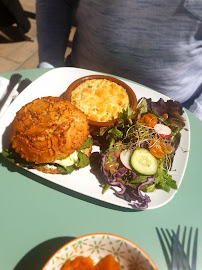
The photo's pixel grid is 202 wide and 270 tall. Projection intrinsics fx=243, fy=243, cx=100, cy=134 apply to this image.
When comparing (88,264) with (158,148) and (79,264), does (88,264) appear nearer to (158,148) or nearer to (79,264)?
(79,264)

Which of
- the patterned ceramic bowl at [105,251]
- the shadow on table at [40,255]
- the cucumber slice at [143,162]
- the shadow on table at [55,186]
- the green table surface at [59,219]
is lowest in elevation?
the shadow on table at [40,255]

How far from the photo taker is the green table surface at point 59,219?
129 cm

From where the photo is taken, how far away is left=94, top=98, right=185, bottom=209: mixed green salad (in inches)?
60.8

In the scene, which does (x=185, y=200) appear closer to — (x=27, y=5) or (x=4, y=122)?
(x=4, y=122)

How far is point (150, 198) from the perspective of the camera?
1516 millimetres

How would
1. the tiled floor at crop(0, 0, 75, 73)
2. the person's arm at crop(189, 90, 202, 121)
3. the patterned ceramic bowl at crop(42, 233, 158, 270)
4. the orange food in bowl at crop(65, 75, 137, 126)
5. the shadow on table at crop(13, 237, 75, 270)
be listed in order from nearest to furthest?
the patterned ceramic bowl at crop(42, 233, 158, 270)
the shadow on table at crop(13, 237, 75, 270)
the orange food in bowl at crop(65, 75, 137, 126)
the person's arm at crop(189, 90, 202, 121)
the tiled floor at crop(0, 0, 75, 73)

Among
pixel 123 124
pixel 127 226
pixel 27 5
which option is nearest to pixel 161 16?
pixel 123 124

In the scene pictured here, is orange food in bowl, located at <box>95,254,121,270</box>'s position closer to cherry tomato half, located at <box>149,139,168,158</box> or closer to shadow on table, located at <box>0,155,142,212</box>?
shadow on table, located at <box>0,155,142,212</box>

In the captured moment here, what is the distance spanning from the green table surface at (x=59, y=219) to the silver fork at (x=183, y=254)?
0.14ft

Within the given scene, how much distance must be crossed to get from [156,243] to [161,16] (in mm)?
1580

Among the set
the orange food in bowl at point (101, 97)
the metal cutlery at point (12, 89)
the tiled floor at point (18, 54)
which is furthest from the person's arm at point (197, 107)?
the tiled floor at point (18, 54)

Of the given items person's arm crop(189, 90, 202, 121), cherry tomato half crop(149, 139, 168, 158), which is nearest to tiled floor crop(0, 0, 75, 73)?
person's arm crop(189, 90, 202, 121)

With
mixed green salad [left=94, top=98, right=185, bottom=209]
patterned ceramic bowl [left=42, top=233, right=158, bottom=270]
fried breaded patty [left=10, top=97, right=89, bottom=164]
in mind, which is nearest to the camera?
patterned ceramic bowl [left=42, top=233, right=158, bottom=270]

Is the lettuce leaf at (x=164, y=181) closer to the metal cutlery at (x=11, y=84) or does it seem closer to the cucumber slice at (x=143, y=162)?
the cucumber slice at (x=143, y=162)
